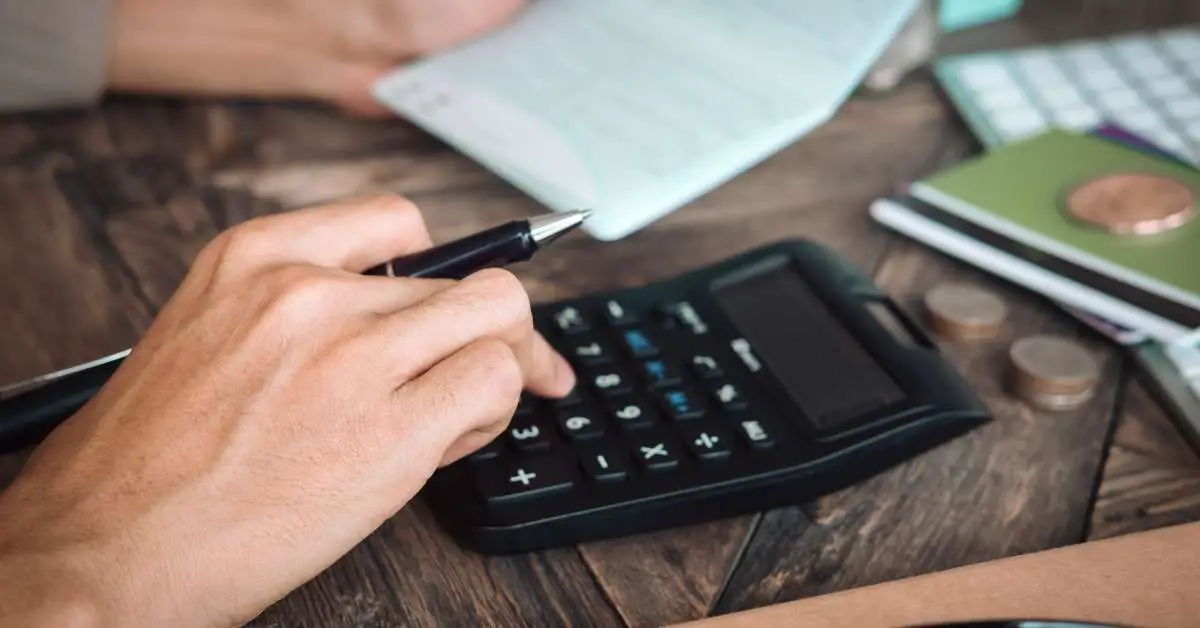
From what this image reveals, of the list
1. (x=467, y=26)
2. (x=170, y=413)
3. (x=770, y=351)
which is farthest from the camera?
(x=467, y=26)

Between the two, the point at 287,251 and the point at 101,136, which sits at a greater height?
the point at 287,251

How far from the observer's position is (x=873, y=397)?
535mm

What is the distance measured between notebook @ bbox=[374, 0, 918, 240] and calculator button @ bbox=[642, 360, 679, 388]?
13 cm

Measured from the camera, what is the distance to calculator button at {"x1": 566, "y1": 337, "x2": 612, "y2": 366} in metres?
0.55

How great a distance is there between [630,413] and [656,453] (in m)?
0.03

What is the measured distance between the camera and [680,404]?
0.52m

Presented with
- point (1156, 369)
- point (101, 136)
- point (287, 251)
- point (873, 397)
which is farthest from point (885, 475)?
point (101, 136)

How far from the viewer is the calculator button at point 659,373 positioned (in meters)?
0.54

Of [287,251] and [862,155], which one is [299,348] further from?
[862,155]

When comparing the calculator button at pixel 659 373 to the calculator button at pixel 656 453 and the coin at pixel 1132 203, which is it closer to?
the calculator button at pixel 656 453

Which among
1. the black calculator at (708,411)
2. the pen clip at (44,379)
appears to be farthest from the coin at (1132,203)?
the pen clip at (44,379)

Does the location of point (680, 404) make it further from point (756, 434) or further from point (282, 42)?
point (282, 42)

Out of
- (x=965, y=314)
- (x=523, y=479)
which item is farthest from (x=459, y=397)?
(x=965, y=314)

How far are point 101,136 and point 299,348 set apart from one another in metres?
0.42
